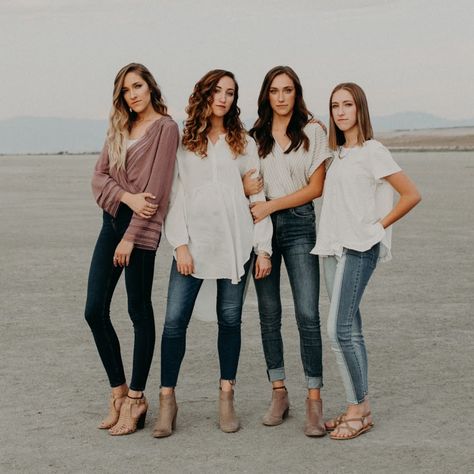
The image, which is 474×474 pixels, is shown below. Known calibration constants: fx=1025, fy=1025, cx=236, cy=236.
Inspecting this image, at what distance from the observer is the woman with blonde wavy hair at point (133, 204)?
5.46 meters

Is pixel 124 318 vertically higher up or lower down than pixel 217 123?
lower down

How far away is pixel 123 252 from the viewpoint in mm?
5508

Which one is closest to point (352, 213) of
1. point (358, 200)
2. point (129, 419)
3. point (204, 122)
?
→ point (358, 200)

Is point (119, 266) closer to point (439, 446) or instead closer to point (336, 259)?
point (336, 259)

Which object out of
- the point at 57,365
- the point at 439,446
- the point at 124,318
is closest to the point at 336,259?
the point at 439,446

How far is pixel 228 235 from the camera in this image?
18.3ft

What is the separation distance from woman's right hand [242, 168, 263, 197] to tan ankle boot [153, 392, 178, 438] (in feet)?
3.98

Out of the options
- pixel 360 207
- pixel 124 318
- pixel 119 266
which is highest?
pixel 360 207

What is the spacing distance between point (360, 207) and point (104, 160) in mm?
1433

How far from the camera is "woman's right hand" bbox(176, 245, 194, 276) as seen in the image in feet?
18.2

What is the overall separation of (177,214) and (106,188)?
41 cm

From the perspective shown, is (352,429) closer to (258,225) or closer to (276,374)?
(276,374)

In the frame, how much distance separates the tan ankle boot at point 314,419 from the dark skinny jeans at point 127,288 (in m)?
0.94

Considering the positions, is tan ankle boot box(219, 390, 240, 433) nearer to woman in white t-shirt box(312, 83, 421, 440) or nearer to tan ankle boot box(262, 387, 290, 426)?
A: tan ankle boot box(262, 387, 290, 426)
